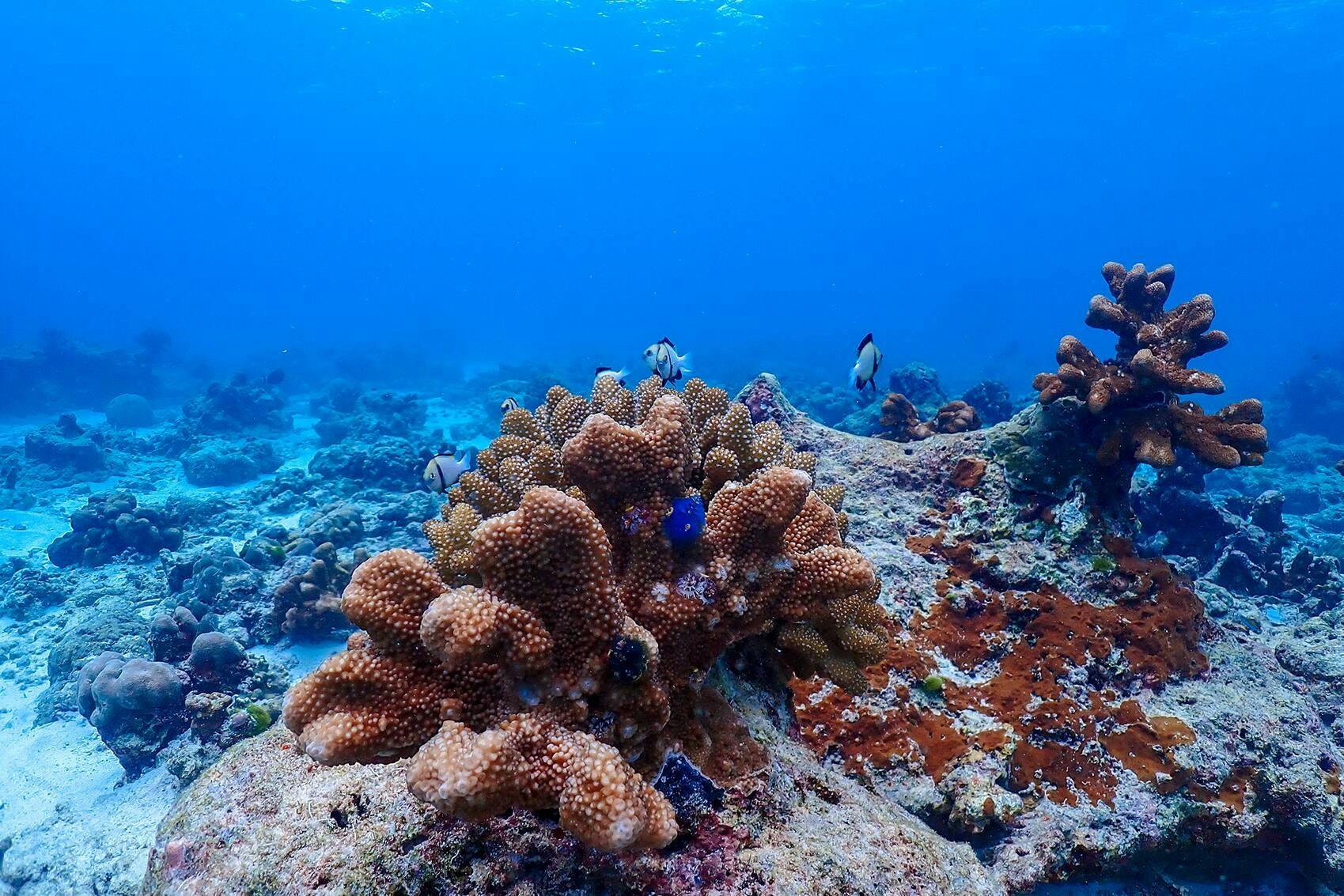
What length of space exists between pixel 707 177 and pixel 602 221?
1414 inches

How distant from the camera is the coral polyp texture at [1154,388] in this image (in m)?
5.37

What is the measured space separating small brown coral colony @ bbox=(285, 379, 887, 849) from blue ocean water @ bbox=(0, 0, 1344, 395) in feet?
141

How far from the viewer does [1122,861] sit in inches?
141

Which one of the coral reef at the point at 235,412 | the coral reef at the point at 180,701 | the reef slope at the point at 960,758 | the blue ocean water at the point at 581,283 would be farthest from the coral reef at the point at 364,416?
the reef slope at the point at 960,758

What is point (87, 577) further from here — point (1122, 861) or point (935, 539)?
point (1122, 861)

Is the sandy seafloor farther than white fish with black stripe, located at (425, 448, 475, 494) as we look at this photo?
No

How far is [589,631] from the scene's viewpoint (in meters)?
2.07

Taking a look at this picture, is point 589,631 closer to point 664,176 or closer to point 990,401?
point 990,401

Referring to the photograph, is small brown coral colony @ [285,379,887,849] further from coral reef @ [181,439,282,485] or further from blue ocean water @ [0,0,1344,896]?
coral reef @ [181,439,282,485]

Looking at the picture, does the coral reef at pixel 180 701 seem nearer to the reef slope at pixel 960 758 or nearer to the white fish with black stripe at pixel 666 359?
the reef slope at pixel 960 758

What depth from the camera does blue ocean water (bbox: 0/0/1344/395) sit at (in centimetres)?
6075

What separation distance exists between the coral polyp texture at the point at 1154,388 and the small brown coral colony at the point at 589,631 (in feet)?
12.7

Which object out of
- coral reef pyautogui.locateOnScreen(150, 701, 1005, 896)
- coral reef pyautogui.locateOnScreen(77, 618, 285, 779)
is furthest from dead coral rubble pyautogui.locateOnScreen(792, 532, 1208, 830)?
coral reef pyautogui.locateOnScreen(77, 618, 285, 779)

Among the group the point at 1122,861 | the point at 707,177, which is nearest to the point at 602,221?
the point at 707,177
